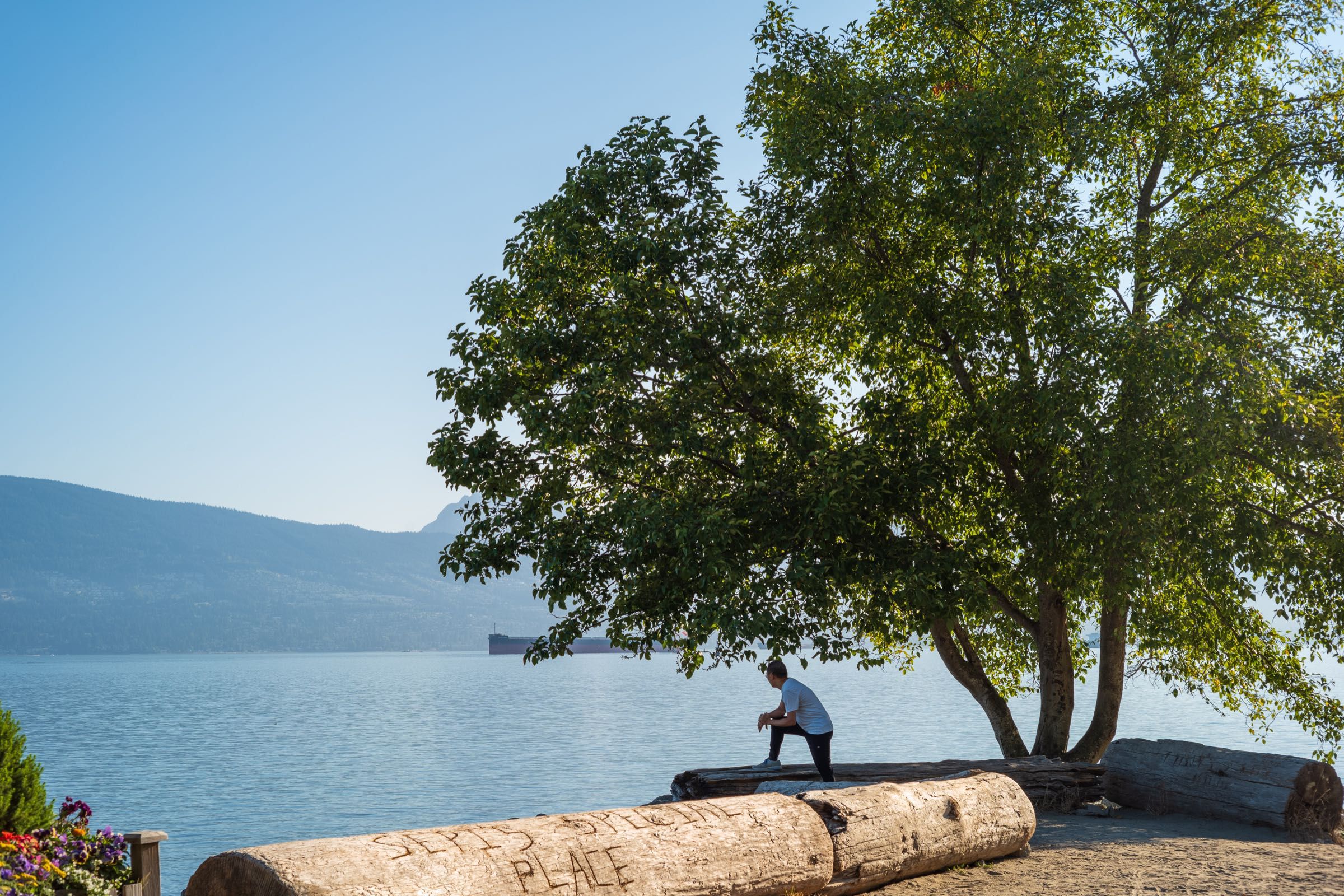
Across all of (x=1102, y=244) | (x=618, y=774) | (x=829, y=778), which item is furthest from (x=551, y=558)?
(x=618, y=774)

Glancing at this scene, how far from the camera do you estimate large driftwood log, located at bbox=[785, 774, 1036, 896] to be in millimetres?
9156

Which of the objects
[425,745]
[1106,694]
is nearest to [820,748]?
[1106,694]

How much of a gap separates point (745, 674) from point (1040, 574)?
153500 millimetres

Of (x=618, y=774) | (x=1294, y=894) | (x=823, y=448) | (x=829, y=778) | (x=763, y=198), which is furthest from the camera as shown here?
(x=618, y=774)

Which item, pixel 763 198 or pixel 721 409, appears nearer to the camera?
pixel 721 409

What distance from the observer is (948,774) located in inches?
541

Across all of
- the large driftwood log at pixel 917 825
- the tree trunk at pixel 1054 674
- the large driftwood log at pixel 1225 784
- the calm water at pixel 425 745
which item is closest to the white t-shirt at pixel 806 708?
the large driftwood log at pixel 917 825

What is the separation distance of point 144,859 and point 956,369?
1226 centimetres

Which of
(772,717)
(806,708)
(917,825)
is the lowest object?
(917,825)

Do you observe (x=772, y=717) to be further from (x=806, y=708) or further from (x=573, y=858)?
(x=573, y=858)

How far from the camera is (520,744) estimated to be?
49.4 m

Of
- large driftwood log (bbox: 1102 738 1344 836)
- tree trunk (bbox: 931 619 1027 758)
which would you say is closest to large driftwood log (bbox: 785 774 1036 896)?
large driftwood log (bbox: 1102 738 1344 836)

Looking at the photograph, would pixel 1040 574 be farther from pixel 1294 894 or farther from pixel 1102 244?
pixel 1294 894

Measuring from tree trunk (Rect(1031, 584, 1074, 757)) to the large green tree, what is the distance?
2.2 inches
